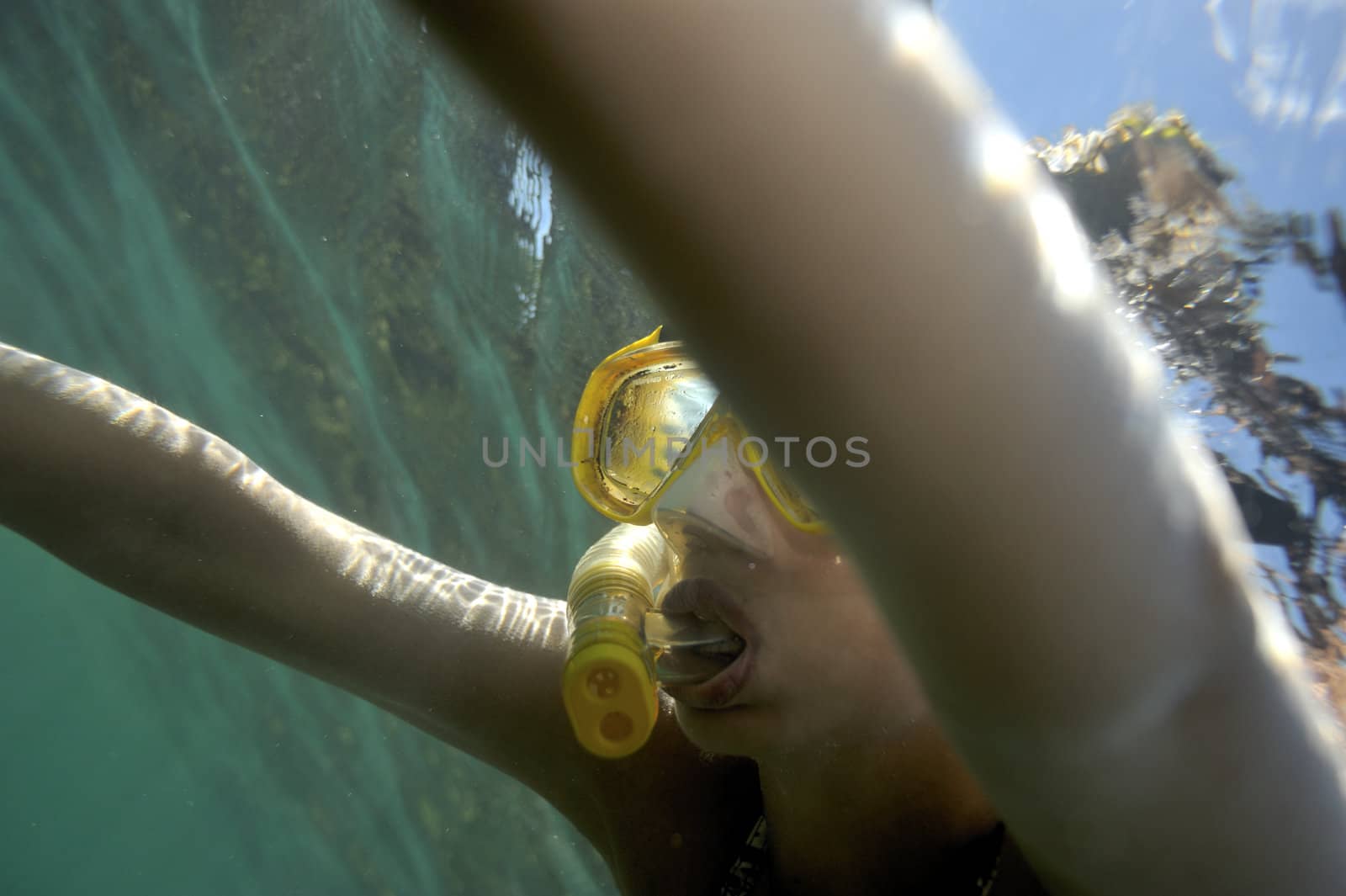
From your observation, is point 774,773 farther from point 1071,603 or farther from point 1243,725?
point 1071,603

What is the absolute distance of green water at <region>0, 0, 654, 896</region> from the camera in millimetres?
7637

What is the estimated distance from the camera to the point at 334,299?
923 cm

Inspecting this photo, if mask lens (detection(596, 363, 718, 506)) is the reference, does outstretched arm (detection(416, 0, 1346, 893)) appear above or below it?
below

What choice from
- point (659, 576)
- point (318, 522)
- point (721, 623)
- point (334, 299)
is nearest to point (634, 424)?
point (659, 576)

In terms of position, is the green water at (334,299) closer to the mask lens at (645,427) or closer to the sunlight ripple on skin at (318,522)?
the mask lens at (645,427)

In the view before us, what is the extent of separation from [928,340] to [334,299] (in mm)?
10050

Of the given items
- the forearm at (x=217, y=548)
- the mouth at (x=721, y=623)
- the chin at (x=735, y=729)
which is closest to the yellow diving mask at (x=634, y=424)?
the mouth at (x=721, y=623)

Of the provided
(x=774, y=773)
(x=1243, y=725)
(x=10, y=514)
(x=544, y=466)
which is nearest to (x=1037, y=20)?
(x=774, y=773)

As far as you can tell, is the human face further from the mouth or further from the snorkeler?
the snorkeler

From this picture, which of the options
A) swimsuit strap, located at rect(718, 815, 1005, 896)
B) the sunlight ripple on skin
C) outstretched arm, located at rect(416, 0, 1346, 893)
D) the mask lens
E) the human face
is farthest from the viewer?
the mask lens

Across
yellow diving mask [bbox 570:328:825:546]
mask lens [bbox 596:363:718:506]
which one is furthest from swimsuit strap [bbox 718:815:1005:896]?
mask lens [bbox 596:363:718:506]

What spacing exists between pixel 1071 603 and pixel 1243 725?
0.90 feet

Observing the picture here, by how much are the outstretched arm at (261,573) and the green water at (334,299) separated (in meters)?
2.89

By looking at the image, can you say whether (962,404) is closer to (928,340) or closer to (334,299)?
(928,340)
